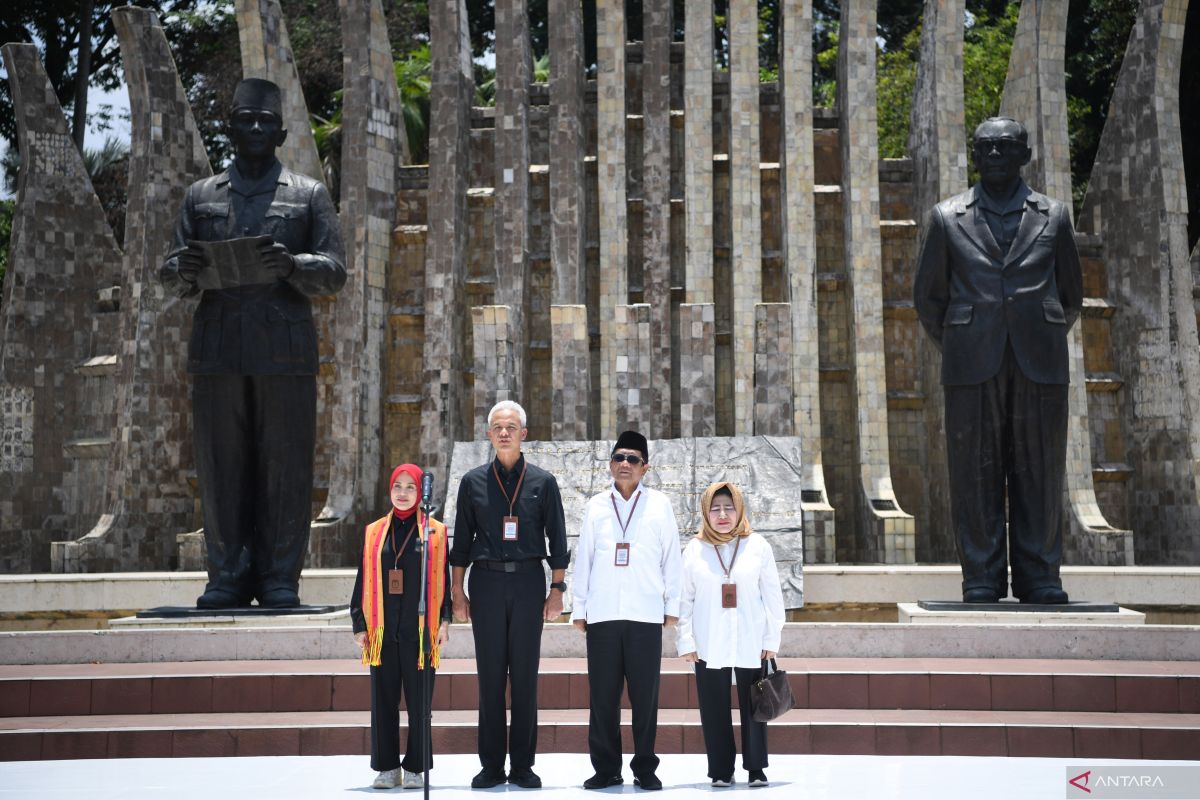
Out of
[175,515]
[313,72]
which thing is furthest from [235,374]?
[313,72]

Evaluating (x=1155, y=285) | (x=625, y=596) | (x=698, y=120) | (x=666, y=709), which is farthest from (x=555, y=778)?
(x=1155, y=285)

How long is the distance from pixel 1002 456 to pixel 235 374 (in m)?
4.47

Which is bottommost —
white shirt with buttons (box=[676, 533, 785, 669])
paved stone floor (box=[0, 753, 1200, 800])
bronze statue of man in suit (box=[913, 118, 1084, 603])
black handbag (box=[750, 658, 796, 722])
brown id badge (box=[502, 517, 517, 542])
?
paved stone floor (box=[0, 753, 1200, 800])

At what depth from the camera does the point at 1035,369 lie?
836 cm

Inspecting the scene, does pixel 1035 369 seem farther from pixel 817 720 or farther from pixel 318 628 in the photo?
pixel 318 628

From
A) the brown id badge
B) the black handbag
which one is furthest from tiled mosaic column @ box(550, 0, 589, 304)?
the black handbag

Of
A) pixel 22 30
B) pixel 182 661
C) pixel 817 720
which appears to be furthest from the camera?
pixel 22 30

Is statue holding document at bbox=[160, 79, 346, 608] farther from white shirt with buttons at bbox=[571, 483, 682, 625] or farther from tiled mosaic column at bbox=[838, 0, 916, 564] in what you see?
tiled mosaic column at bbox=[838, 0, 916, 564]

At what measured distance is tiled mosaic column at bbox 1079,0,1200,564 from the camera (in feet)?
50.9

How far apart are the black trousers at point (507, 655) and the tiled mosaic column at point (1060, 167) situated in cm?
968

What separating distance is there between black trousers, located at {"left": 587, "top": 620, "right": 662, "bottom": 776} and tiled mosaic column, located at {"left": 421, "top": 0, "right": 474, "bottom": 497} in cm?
963

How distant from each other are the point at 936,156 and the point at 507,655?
37.8 feet

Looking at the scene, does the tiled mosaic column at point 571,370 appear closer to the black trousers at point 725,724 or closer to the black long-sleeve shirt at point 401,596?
the black long-sleeve shirt at point 401,596

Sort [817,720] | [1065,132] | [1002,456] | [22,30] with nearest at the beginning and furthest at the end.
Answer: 1. [817,720]
2. [1002,456]
3. [1065,132]
4. [22,30]
